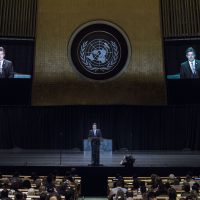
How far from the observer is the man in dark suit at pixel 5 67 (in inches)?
722

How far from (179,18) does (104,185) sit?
30.5ft

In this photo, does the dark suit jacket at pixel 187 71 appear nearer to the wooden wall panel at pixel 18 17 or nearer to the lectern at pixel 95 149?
the lectern at pixel 95 149

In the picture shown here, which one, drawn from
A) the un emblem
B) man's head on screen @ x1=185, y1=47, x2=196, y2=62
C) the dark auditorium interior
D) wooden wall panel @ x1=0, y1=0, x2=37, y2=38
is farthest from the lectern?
wooden wall panel @ x1=0, y1=0, x2=37, y2=38

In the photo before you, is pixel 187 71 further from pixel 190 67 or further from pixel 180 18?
pixel 180 18

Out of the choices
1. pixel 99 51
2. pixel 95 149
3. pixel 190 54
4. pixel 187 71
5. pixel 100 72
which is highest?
pixel 99 51

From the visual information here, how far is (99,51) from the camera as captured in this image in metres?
19.4

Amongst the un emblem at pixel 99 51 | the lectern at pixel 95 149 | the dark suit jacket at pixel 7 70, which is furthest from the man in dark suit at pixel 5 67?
the lectern at pixel 95 149

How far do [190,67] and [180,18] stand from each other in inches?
90.0

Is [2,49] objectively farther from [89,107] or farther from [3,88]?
[89,107]

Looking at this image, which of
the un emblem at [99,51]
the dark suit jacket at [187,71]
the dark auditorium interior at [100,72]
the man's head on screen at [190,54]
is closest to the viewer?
the dark suit jacket at [187,71]

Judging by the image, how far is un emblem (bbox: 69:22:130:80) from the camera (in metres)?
19.4

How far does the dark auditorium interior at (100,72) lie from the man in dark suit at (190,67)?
47 mm

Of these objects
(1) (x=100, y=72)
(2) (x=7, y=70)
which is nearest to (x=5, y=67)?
(2) (x=7, y=70)

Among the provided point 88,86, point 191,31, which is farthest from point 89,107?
point 191,31
